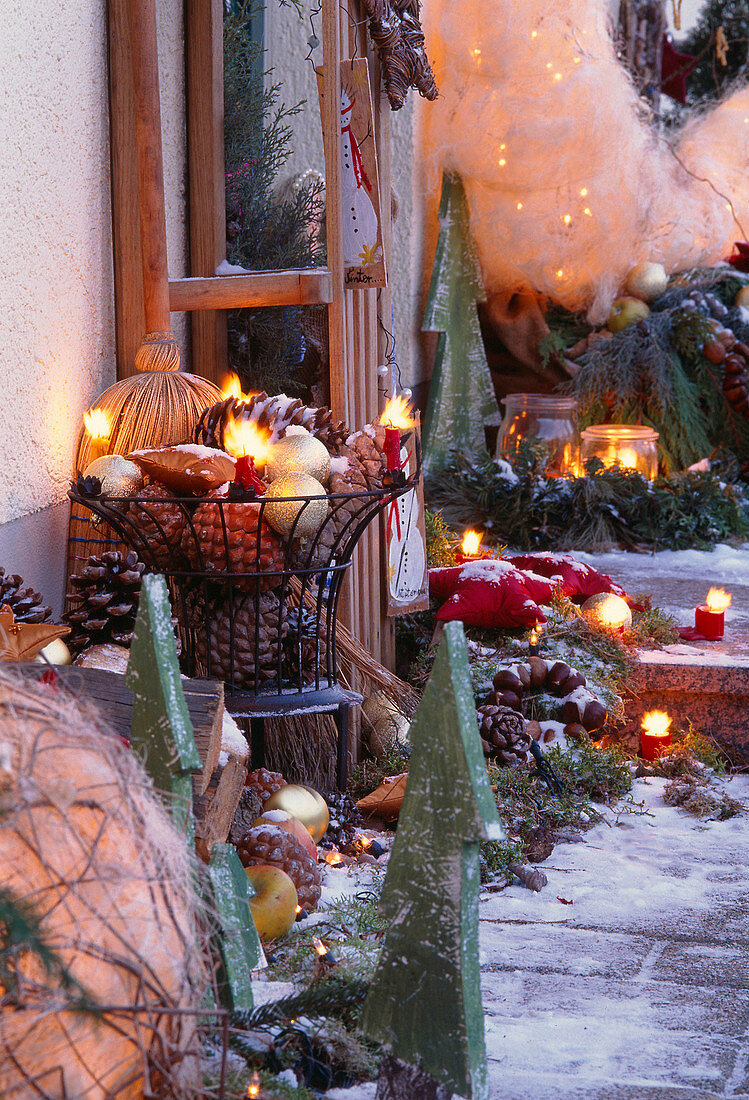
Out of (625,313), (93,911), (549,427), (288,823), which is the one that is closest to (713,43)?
(625,313)

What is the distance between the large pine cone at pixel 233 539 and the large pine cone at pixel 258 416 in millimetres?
181

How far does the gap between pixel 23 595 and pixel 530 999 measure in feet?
3.10

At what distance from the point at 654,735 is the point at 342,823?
1040 mm

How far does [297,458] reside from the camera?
6.58 feet

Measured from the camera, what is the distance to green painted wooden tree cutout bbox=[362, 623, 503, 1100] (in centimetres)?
100

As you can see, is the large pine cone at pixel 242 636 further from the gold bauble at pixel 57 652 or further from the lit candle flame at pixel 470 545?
the lit candle flame at pixel 470 545

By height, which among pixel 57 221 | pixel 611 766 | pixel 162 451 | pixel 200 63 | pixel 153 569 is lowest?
pixel 611 766

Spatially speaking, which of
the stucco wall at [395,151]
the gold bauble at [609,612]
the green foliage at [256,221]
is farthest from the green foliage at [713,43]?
the gold bauble at [609,612]

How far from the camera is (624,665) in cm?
297

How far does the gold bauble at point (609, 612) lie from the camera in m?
3.15

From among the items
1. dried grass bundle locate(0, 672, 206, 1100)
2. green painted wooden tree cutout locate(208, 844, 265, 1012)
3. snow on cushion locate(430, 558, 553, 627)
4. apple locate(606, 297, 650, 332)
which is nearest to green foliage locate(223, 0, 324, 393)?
snow on cushion locate(430, 558, 553, 627)

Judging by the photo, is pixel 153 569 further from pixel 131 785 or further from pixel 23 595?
pixel 131 785

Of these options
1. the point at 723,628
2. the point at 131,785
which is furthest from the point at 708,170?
the point at 131,785

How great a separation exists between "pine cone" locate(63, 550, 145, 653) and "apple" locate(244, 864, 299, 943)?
0.44 m
